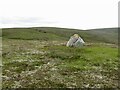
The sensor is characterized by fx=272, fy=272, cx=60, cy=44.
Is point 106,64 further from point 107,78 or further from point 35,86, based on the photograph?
point 35,86

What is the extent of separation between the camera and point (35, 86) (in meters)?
29.0

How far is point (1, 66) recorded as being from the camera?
3991 cm

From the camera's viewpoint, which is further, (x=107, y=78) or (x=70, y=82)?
(x=107, y=78)

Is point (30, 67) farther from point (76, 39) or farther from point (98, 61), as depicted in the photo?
point (76, 39)

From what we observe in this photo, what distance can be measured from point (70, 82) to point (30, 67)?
32.7 ft

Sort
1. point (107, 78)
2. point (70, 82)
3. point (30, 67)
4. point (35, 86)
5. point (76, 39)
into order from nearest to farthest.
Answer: point (35, 86), point (70, 82), point (107, 78), point (30, 67), point (76, 39)

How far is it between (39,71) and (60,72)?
286 cm

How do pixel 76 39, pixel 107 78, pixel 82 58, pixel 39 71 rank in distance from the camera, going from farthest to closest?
pixel 76 39 < pixel 82 58 < pixel 39 71 < pixel 107 78

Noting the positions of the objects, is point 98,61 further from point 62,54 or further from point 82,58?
point 62,54

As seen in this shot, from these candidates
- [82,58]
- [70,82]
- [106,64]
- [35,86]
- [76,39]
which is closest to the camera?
[35,86]

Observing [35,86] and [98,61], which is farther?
[98,61]

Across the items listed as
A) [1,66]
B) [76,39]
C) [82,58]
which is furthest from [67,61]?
[76,39]

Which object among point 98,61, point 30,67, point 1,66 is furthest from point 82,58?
point 1,66

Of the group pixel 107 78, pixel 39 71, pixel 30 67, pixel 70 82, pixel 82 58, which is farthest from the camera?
pixel 82 58
